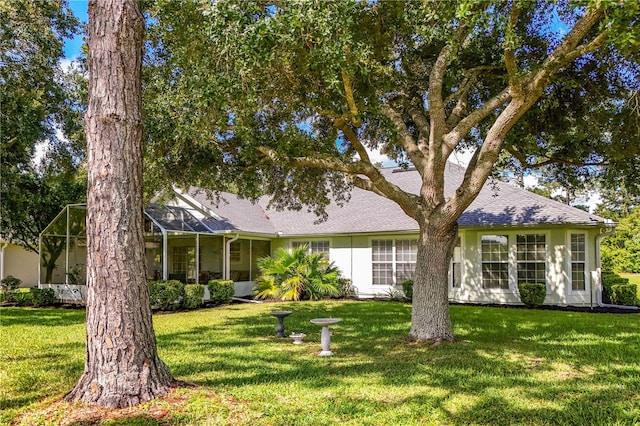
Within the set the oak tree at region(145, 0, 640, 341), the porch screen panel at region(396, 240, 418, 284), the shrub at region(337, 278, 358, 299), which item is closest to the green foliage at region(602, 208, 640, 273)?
the porch screen panel at region(396, 240, 418, 284)

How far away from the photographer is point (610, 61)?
32.6 feet

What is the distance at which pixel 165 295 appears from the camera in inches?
579

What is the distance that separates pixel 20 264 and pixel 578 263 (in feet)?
88.1

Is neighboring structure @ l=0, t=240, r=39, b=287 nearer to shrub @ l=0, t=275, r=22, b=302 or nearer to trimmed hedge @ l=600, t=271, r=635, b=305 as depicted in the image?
shrub @ l=0, t=275, r=22, b=302

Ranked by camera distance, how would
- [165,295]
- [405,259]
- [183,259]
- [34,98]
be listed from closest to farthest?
1. [34,98]
2. [165,295]
3. [405,259]
4. [183,259]

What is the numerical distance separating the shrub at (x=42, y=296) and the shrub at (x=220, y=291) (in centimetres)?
551

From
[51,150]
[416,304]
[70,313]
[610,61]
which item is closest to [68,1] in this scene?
[51,150]

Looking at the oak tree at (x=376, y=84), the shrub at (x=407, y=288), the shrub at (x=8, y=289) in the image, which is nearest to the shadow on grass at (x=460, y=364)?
the oak tree at (x=376, y=84)

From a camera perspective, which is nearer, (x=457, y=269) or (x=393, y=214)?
(x=457, y=269)

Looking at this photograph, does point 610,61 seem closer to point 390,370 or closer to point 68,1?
point 390,370

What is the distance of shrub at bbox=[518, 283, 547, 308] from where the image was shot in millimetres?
15078

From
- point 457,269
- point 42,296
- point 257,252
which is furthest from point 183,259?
point 457,269

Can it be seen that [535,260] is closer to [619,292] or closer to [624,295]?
[619,292]

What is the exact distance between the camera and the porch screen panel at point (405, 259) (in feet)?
58.5
